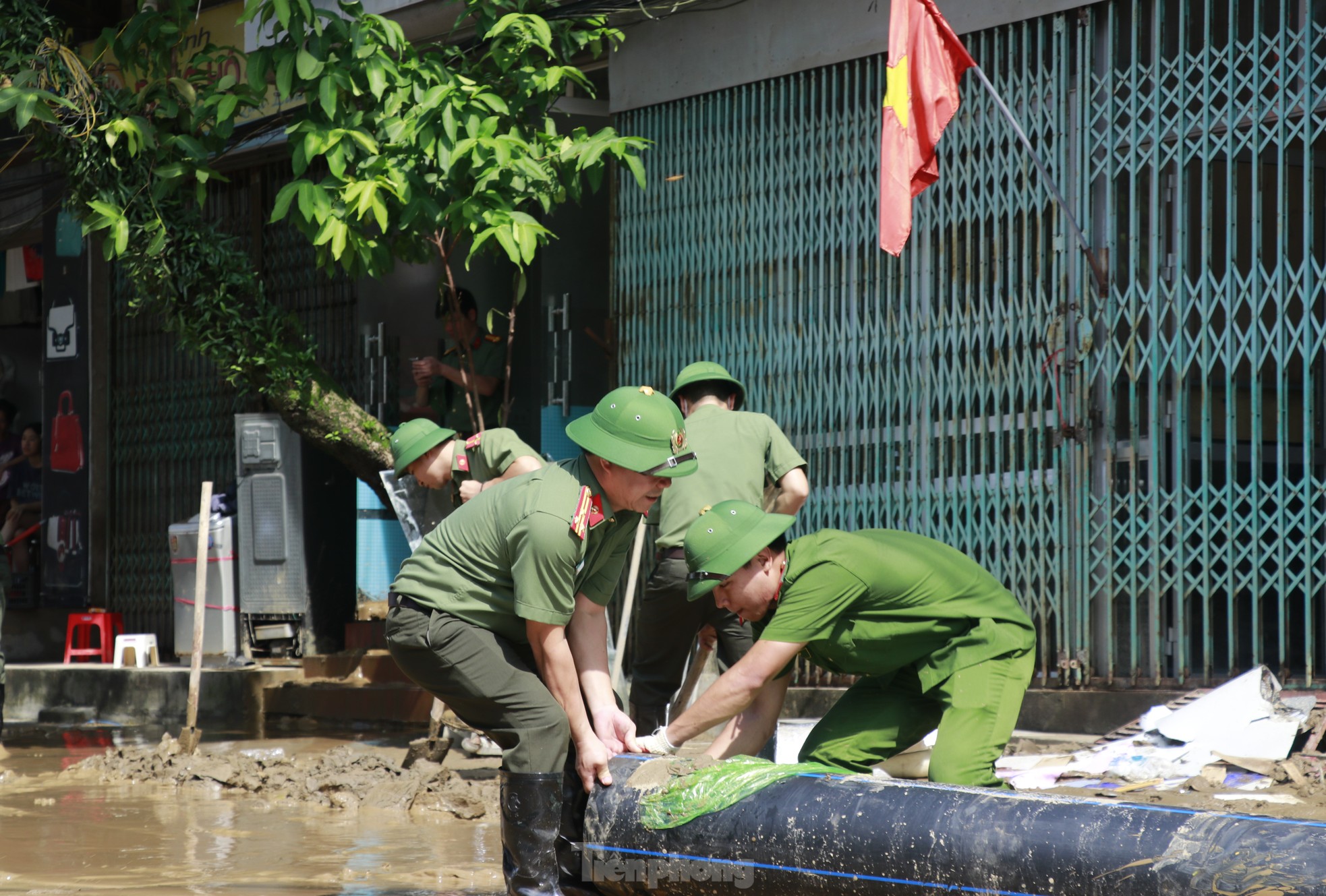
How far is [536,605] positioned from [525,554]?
0.13 meters

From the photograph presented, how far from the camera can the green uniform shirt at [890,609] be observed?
3.78m

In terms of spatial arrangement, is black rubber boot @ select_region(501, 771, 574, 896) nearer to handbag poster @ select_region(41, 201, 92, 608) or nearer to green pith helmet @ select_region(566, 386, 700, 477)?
green pith helmet @ select_region(566, 386, 700, 477)

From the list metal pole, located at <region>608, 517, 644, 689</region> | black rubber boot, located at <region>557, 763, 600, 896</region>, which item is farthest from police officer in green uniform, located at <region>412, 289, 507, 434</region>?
black rubber boot, located at <region>557, 763, 600, 896</region>

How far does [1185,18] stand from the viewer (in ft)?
20.4

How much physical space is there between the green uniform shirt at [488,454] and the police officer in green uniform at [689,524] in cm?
65

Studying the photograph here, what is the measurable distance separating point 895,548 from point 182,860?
2.61 meters

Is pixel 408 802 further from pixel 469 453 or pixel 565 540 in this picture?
pixel 565 540

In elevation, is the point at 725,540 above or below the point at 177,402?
below

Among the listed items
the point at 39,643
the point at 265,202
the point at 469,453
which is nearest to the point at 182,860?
the point at 469,453

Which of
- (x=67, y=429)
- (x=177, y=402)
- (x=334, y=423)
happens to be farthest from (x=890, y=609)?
(x=67, y=429)

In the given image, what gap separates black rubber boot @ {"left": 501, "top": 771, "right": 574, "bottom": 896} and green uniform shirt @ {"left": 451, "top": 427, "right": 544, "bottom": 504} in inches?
87.3

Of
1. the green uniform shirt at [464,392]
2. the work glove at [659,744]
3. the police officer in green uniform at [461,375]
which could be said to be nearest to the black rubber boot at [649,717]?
the work glove at [659,744]

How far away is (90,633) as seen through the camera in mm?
11156

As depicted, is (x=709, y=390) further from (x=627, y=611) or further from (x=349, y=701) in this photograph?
(x=349, y=701)
